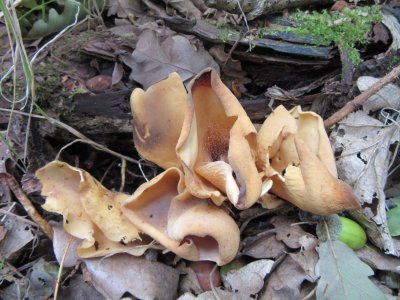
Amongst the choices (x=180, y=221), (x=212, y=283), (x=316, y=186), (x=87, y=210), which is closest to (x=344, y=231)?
(x=316, y=186)

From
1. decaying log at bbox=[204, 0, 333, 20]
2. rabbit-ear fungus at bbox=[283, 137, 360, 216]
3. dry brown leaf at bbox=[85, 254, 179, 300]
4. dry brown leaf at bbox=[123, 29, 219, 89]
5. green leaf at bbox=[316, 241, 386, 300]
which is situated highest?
decaying log at bbox=[204, 0, 333, 20]

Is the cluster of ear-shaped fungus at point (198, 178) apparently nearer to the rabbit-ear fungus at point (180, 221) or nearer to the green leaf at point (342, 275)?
the rabbit-ear fungus at point (180, 221)

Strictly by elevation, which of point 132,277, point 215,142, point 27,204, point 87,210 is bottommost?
point 132,277

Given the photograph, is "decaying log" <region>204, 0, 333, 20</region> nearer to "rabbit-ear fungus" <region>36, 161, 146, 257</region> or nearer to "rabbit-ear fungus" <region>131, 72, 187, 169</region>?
"rabbit-ear fungus" <region>131, 72, 187, 169</region>

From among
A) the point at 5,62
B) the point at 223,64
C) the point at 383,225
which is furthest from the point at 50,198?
the point at 383,225

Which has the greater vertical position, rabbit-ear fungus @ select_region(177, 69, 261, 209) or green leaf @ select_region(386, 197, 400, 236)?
rabbit-ear fungus @ select_region(177, 69, 261, 209)

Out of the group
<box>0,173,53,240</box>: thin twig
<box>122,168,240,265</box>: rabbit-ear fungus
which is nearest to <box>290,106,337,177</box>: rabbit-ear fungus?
<box>122,168,240,265</box>: rabbit-ear fungus

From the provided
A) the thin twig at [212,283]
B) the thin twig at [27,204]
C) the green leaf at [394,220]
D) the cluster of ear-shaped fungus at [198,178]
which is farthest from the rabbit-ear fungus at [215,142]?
the thin twig at [27,204]

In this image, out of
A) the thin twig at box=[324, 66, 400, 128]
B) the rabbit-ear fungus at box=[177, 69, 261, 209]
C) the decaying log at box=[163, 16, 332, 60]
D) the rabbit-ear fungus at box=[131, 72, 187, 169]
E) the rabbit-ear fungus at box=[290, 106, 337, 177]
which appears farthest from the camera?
the decaying log at box=[163, 16, 332, 60]

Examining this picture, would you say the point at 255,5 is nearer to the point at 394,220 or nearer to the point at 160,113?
the point at 160,113
